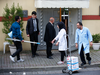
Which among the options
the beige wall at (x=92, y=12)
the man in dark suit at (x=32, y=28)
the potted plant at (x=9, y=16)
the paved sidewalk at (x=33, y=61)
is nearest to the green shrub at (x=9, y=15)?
the potted plant at (x=9, y=16)

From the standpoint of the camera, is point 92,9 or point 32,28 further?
point 92,9

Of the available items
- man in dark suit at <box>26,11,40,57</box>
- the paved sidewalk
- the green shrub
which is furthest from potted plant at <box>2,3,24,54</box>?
man in dark suit at <box>26,11,40,57</box>

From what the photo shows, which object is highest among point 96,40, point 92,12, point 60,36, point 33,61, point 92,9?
point 92,9

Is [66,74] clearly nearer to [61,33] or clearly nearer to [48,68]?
[48,68]

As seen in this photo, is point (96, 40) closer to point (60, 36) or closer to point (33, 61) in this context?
point (60, 36)

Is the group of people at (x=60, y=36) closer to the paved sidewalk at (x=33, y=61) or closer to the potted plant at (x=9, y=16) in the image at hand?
the paved sidewalk at (x=33, y=61)

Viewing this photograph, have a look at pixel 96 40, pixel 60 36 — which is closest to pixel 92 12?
pixel 96 40

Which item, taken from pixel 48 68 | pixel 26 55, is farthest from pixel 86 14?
pixel 48 68

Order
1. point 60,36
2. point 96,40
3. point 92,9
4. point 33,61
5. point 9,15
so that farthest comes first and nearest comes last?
point 92,9, point 96,40, point 9,15, point 33,61, point 60,36

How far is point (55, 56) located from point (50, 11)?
8.43 ft

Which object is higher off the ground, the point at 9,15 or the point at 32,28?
the point at 9,15

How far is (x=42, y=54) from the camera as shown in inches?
369

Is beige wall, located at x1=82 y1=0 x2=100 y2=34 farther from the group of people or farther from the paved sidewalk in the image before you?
the group of people

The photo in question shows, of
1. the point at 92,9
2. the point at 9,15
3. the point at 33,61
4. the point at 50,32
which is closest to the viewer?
the point at 33,61
